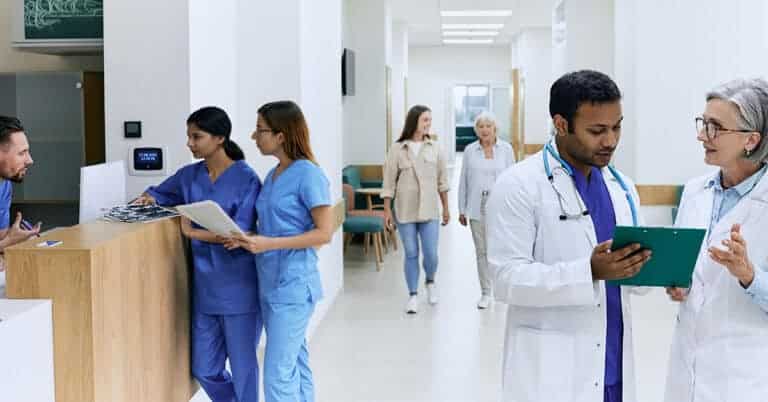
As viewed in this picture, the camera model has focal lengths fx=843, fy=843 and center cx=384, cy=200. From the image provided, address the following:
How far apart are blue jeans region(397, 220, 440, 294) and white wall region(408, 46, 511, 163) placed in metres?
14.4

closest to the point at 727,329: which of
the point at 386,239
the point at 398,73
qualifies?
the point at 386,239

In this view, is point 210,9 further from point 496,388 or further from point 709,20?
point 709,20

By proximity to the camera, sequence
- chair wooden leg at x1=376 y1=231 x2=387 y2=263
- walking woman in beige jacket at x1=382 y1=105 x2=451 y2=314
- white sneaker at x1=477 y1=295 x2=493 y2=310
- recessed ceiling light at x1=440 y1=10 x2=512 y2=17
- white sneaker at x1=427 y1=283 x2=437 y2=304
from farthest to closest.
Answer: recessed ceiling light at x1=440 y1=10 x2=512 y2=17
chair wooden leg at x1=376 y1=231 x2=387 y2=263
white sneaker at x1=427 y1=283 x2=437 y2=304
white sneaker at x1=477 y1=295 x2=493 y2=310
walking woman in beige jacket at x1=382 y1=105 x2=451 y2=314

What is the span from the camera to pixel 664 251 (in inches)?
86.2

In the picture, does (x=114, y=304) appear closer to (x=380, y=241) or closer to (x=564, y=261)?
(x=564, y=261)

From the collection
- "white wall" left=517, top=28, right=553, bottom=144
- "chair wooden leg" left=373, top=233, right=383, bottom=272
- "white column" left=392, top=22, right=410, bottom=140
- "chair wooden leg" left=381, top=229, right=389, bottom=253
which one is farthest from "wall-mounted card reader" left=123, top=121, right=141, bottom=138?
"white wall" left=517, top=28, right=553, bottom=144

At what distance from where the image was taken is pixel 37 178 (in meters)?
5.29

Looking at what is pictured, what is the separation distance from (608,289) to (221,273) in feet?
5.63

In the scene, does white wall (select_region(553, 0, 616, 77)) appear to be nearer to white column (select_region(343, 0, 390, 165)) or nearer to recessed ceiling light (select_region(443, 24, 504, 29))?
white column (select_region(343, 0, 390, 165))

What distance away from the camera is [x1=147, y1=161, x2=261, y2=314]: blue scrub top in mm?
3490

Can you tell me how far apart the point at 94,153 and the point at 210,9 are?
131 cm

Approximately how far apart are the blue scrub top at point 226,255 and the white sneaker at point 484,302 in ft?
11.3

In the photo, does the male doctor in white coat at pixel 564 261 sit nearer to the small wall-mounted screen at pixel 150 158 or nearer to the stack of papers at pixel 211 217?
the stack of papers at pixel 211 217

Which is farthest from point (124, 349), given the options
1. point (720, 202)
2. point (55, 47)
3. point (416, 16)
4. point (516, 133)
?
point (516, 133)
